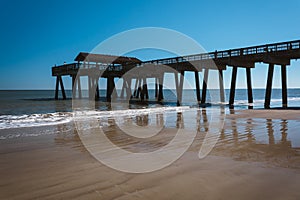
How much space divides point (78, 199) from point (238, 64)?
2002 cm

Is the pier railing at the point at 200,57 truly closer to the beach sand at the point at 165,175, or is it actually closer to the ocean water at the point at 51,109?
the ocean water at the point at 51,109

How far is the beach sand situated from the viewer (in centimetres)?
323

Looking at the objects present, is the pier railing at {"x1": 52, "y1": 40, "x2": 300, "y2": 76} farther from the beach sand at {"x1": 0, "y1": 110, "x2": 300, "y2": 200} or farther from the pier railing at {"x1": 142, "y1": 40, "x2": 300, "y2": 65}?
the beach sand at {"x1": 0, "y1": 110, "x2": 300, "y2": 200}

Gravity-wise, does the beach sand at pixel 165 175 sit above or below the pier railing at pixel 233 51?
below

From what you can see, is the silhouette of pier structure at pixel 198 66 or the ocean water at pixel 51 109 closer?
the ocean water at pixel 51 109

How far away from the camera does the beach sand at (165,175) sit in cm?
323

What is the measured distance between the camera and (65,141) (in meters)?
6.98

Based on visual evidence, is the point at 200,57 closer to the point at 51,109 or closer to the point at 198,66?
the point at 198,66

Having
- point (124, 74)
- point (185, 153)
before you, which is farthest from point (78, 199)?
point (124, 74)

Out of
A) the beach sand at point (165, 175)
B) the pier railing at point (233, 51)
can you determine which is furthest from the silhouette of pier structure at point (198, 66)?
the beach sand at point (165, 175)

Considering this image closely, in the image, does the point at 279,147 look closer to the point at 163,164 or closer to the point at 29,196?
the point at 163,164

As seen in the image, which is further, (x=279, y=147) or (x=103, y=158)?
(x=279, y=147)

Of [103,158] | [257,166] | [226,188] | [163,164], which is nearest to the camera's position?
[226,188]

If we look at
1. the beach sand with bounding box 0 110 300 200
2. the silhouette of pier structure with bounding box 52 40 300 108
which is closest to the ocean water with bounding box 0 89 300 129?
the silhouette of pier structure with bounding box 52 40 300 108
